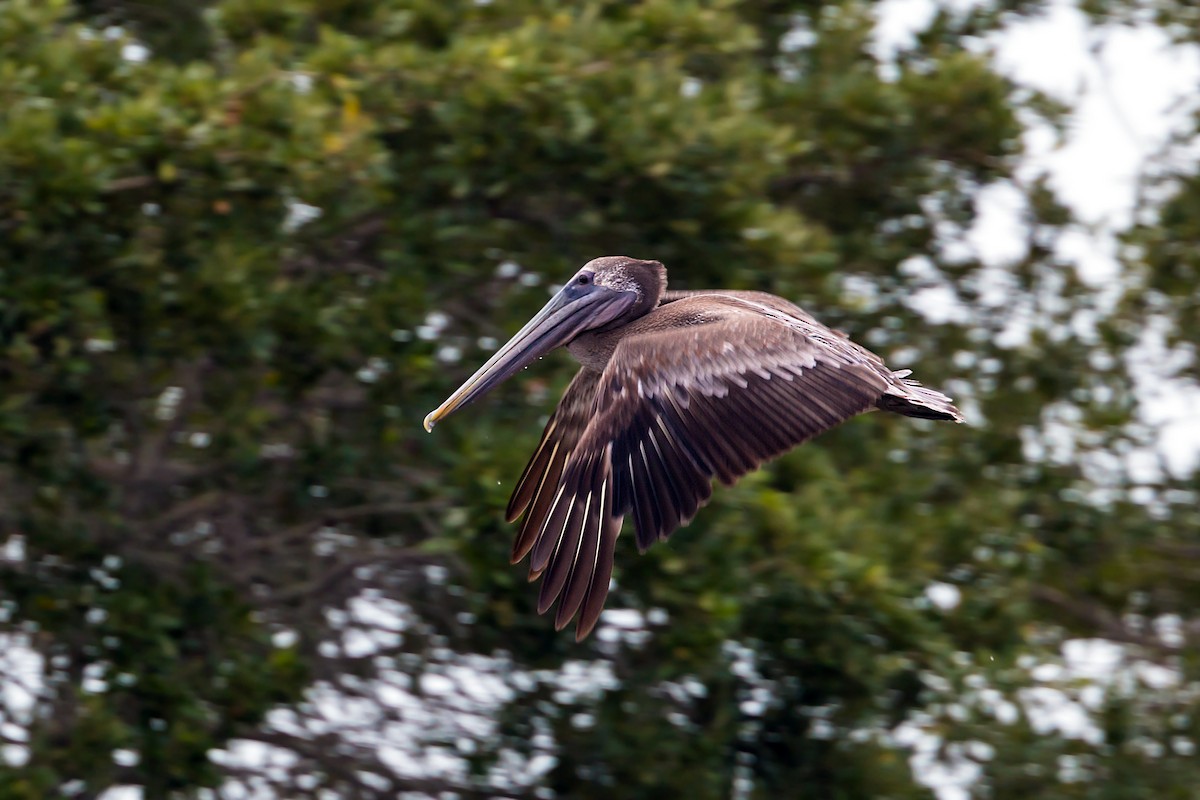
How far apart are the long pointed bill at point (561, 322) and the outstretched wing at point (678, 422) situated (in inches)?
7.5

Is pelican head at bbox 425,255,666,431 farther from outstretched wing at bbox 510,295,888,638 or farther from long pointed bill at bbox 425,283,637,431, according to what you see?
outstretched wing at bbox 510,295,888,638

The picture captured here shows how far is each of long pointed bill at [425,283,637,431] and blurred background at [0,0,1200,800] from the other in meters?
1.24

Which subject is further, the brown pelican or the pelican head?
the pelican head

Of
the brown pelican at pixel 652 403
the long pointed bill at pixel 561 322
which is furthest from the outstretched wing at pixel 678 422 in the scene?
the long pointed bill at pixel 561 322

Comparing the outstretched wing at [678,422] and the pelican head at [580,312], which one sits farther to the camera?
the pelican head at [580,312]

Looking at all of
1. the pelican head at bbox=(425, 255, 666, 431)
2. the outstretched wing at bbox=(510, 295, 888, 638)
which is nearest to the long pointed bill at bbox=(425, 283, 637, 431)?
the pelican head at bbox=(425, 255, 666, 431)

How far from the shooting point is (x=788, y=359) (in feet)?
18.6

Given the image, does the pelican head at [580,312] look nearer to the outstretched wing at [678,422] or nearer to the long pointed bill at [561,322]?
the long pointed bill at [561,322]

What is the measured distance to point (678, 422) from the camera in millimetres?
5379

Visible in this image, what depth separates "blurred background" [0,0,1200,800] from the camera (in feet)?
23.9

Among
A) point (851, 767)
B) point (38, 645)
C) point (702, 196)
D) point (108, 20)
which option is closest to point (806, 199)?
point (702, 196)

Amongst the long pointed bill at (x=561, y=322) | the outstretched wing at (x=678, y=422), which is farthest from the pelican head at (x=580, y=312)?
the outstretched wing at (x=678, y=422)

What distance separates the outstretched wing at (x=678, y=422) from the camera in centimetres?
518

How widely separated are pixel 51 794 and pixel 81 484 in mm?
1218
